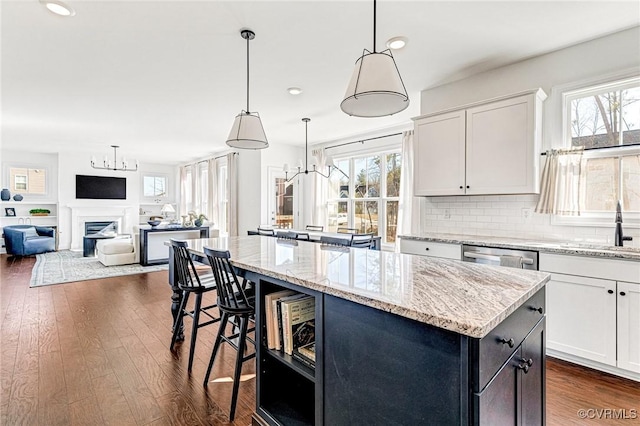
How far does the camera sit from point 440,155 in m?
3.39

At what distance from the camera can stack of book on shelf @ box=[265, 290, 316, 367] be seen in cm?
155

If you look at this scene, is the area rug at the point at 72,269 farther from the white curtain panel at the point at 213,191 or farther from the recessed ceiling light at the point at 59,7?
the recessed ceiling light at the point at 59,7

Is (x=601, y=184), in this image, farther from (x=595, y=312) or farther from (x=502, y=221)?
(x=595, y=312)

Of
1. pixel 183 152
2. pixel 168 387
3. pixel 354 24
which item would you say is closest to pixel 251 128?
pixel 354 24

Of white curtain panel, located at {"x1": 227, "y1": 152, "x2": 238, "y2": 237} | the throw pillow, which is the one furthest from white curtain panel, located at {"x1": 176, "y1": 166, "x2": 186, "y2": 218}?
the throw pillow

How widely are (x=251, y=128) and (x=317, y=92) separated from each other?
149 centimetres

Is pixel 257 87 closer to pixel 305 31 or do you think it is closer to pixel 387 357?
pixel 305 31

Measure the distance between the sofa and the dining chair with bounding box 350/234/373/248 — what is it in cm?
481

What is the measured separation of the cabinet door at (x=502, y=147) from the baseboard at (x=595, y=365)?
1355mm

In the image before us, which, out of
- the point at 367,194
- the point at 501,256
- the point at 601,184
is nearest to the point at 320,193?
the point at 367,194

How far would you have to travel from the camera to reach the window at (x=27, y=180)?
798 cm

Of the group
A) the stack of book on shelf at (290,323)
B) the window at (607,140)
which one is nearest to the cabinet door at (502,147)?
the window at (607,140)

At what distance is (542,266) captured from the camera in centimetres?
242

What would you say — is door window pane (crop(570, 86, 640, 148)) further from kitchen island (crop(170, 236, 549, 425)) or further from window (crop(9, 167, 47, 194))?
window (crop(9, 167, 47, 194))
